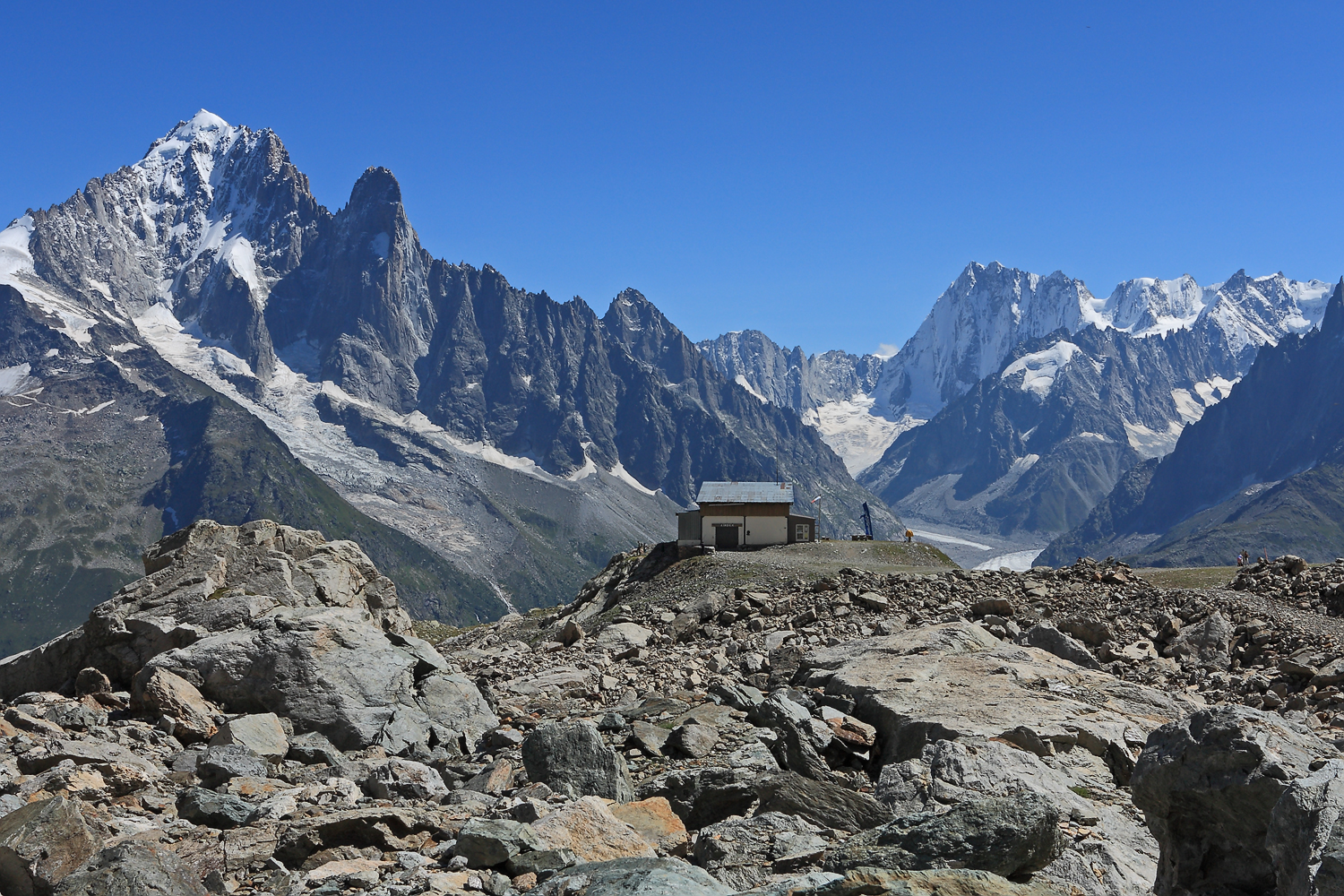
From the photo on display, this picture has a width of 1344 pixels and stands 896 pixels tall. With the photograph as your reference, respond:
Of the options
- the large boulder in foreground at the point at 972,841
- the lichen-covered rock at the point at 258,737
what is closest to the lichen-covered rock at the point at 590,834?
the large boulder in foreground at the point at 972,841

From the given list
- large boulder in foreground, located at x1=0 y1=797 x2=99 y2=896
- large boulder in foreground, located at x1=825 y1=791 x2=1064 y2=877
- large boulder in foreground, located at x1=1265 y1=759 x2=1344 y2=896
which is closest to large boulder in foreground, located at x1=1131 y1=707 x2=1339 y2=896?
large boulder in foreground, located at x1=1265 y1=759 x2=1344 y2=896

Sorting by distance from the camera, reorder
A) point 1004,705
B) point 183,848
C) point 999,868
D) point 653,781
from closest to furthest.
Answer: point 999,868 < point 183,848 < point 653,781 < point 1004,705

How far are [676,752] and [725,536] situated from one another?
191ft

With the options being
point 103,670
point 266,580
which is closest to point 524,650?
point 266,580

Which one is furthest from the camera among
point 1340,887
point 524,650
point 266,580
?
point 524,650

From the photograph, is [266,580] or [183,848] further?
[266,580]

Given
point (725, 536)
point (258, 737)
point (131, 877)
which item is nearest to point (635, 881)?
point (131, 877)

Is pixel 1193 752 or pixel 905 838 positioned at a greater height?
pixel 1193 752

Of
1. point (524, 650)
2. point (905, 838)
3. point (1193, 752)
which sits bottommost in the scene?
point (524, 650)

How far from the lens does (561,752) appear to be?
629 inches

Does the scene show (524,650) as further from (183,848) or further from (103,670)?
(183,848)

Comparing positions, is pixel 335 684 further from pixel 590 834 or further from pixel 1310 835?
pixel 1310 835

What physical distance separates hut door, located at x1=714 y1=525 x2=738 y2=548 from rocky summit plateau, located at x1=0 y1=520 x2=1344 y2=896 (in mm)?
35958

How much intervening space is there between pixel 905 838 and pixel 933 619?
29.5m
